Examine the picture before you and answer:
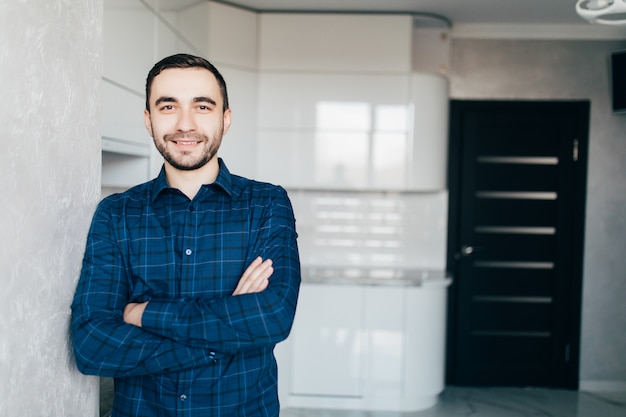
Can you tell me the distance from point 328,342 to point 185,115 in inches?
106

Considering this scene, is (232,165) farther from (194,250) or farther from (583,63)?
(583,63)

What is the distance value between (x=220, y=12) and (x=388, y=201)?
5.73 feet

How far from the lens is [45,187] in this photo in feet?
3.89

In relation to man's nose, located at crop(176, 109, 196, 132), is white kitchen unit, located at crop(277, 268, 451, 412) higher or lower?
lower

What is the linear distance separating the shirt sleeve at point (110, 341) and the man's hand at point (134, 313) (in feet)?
0.06

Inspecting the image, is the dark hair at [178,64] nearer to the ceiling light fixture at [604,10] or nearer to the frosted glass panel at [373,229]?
the ceiling light fixture at [604,10]

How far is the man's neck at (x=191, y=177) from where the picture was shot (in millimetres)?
1500

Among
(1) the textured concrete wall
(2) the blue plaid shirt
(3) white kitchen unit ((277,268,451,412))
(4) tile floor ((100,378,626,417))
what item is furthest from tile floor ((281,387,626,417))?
(1) the textured concrete wall

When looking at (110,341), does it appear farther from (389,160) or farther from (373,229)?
(373,229)

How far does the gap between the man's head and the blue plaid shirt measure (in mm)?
103

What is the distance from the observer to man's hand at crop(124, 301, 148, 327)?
53.5 inches

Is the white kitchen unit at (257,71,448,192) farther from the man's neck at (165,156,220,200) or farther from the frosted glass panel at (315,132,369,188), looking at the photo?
the man's neck at (165,156,220,200)

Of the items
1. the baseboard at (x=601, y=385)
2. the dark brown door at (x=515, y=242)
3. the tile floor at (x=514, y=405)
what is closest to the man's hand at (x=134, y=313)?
the tile floor at (x=514, y=405)

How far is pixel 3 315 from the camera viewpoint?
1.05m
